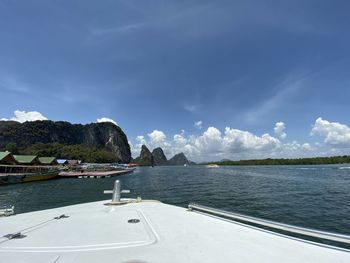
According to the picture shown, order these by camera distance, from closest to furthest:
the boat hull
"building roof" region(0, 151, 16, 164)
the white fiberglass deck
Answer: the white fiberglass deck < the boat hull < "building roof" region(0, 151, 16, 164)

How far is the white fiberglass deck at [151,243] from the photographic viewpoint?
2.77 metres

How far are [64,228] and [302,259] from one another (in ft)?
13.7

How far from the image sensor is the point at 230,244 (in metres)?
3.27

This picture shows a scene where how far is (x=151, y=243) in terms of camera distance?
3.25 m

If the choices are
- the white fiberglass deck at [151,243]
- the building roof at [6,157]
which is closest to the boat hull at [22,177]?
the building roof at [6,157]

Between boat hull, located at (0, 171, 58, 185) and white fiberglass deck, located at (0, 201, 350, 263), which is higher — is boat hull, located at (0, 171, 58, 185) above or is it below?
below

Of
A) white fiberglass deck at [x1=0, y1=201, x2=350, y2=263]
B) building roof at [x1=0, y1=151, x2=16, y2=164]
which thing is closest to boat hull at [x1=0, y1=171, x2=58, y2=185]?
building roof at [x1=0, y1=151, x2=16, y2=164]

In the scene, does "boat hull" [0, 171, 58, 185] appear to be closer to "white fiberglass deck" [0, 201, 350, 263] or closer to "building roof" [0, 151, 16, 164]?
"building roof" [0, 151, 16, 164]

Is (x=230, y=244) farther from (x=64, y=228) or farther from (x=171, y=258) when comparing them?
(x=64, y=228)

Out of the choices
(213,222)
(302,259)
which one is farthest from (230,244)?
(213,222)

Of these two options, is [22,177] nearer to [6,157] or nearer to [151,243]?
[6,157]

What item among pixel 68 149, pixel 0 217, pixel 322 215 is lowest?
pixel 322 215

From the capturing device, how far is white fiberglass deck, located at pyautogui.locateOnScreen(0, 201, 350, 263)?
9.08ft

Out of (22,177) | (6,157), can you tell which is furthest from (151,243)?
(6,157)
